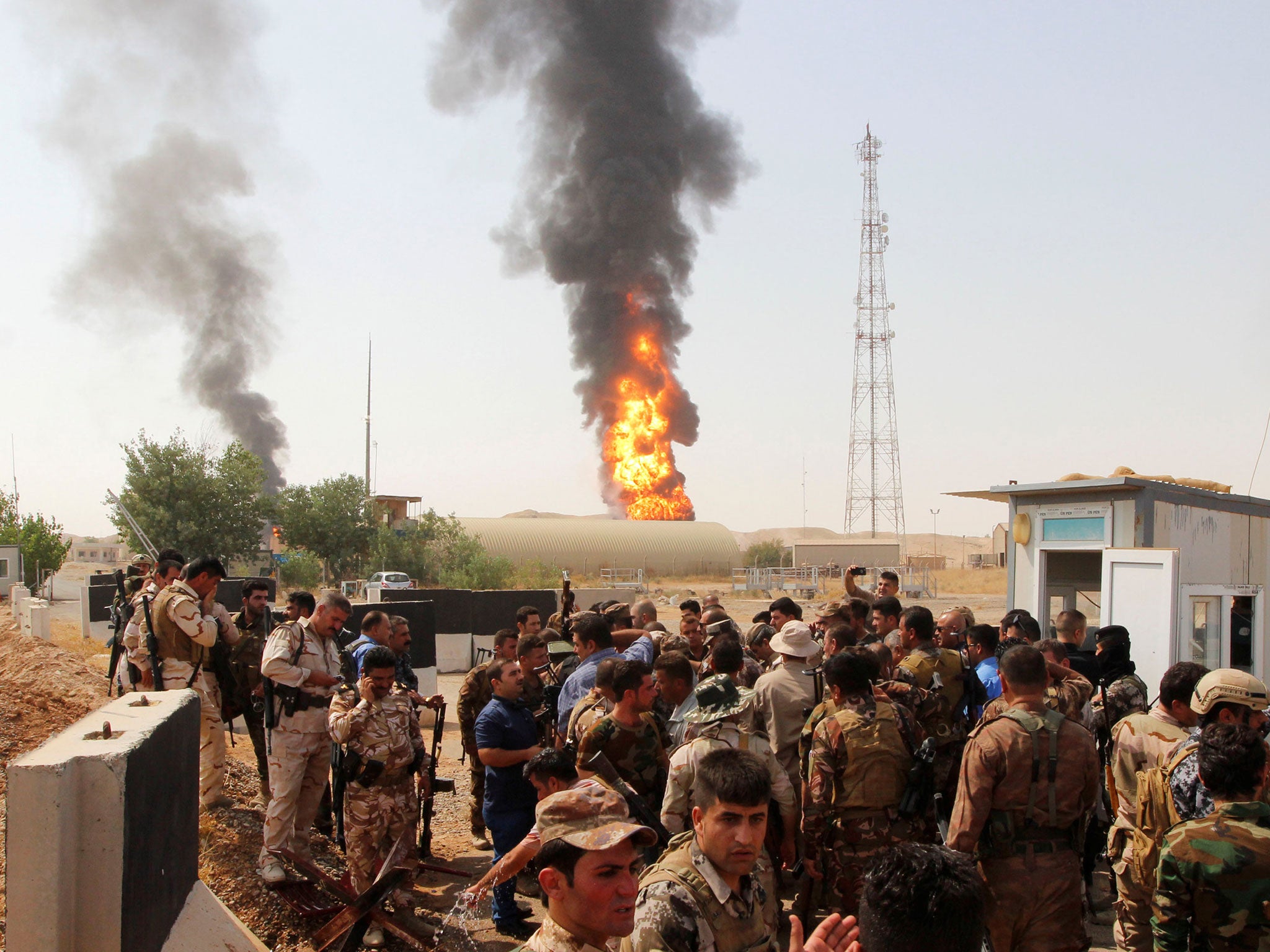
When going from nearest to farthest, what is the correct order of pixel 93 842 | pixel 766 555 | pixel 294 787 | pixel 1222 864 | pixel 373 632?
pixel 93 842
pixel 1222 864
pixel 294 787
pixel 373 632
pixel 766 555

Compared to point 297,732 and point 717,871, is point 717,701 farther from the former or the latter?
point 297,732

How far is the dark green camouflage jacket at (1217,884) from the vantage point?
3176 mm

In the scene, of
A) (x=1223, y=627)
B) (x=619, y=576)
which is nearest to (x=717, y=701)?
(x=1223, y=627)

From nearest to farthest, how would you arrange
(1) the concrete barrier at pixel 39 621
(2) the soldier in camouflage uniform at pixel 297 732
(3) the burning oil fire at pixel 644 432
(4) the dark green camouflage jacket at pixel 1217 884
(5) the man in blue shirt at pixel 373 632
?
(4) the dark green camouflage jacket at pixel 1217 884
(2) the soldier in camouflage uniform at pixel 297 732
(5) the man in blue shirt at pixel 373 632
(1) the concrete barrier at pixel 39 621
(3) the burning oil fire at pixel 644 432

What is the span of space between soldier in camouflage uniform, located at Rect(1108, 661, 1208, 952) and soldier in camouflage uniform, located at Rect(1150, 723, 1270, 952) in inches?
44.9

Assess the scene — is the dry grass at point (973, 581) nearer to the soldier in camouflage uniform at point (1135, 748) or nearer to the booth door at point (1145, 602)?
the booth door at point (1145, 602)

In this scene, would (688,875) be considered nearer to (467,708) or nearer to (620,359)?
(467,708)

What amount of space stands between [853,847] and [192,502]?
4051cm

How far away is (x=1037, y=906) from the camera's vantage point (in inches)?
164

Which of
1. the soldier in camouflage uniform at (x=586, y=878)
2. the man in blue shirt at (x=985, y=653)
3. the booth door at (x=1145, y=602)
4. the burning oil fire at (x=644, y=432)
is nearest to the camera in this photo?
the soldier in camouflage uniform at (x=586, y=878)

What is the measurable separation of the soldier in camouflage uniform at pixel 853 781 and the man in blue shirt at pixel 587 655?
4.42ft

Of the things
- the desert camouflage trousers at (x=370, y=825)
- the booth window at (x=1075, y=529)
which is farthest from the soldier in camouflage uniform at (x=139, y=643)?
the booth window at (x=1075, y=529)

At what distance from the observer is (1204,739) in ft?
11.3

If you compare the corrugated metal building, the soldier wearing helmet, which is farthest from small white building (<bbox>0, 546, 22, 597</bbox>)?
the soldier wearing helmet
